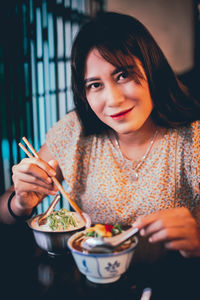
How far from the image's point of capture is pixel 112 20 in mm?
1348

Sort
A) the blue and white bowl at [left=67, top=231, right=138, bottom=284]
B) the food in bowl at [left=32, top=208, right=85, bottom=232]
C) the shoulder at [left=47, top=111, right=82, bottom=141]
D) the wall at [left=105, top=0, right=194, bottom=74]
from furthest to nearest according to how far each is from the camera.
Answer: the wall at [left=105, top=0, right=194, bottom=74] < the shoulder at [left=47, top=111, right=82, bottom=141] < the food in bowl at [left=32, top=208, right=85, bottom=232] < the blue and white bowl at [left=67, top=231, right=138, bottom=284]

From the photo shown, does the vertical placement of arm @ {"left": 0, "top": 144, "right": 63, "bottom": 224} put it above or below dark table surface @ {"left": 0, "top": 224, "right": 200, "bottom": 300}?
above

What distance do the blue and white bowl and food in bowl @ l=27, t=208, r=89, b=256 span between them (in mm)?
163

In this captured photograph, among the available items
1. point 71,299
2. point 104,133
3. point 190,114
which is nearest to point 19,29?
point 104,133

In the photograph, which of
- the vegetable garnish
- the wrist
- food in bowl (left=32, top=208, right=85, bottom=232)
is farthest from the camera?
the wrist

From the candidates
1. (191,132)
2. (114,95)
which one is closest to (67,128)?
(114,95)

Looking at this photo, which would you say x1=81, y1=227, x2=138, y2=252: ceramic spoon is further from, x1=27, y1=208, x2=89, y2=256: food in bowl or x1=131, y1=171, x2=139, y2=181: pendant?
x1=131, y1=171, x2=139, y2=181: pendant

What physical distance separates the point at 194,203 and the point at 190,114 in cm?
49

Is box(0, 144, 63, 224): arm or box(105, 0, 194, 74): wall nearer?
box(0, 144, 63, 224): arm

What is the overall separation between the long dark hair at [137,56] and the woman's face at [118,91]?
0.13 ft

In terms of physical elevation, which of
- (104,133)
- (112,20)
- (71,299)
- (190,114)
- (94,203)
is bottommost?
(94,203)

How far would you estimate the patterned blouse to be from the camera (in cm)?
147

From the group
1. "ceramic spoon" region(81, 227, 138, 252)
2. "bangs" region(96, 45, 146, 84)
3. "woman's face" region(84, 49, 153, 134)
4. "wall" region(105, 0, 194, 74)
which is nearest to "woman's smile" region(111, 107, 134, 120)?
"woman's face" region(84, 49, 153, 134)

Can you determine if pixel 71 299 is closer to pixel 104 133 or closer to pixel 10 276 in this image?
pixel 10 276
